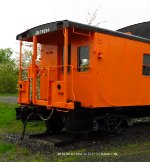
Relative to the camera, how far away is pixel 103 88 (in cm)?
1046

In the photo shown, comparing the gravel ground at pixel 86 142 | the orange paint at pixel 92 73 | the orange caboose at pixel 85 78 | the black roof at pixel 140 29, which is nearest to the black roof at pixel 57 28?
the orange caboose at pixel 85 78

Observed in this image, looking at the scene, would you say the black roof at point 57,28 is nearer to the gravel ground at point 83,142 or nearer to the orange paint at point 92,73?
the orange paint at point 92,73

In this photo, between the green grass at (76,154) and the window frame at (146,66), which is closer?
the green grass at (76,154)

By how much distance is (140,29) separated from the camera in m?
13.8

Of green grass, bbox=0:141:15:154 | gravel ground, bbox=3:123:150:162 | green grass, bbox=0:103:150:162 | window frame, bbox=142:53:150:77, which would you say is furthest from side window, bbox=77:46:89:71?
green grass, bbox=0:141:15:154

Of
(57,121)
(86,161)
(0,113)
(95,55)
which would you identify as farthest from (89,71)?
Result: (0,113)

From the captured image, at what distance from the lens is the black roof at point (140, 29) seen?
44.0 feet

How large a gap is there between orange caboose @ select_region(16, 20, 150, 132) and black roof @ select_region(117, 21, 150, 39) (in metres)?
1.54

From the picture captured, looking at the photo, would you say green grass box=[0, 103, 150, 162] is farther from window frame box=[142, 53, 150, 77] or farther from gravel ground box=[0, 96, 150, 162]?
window frame box=[142, 53, 150, 77]

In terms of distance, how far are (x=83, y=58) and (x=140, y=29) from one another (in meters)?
3.93

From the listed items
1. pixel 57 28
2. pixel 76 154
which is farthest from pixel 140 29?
pixel 76 154

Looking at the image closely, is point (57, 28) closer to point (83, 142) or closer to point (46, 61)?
point (46, 61)

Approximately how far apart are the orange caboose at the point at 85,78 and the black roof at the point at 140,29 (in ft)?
5.06

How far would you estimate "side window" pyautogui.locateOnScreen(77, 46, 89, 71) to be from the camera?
34.8 ft
